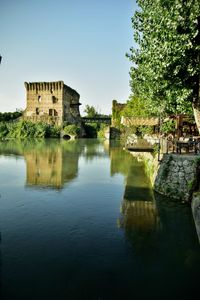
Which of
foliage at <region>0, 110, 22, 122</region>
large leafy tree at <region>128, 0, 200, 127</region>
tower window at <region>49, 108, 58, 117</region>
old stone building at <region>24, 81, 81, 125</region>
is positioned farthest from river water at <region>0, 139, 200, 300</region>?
foliage at <region>0, 110, 22, 122</region>

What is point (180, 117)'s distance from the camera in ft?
55.1

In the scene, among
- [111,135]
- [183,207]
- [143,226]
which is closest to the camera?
[143,226]

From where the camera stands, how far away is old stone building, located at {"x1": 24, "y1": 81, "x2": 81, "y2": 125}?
74.5 m

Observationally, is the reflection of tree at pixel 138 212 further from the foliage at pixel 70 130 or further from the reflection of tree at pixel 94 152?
the foliage at pixel 70 130

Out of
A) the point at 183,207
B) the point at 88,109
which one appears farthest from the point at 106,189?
the point at 88,109

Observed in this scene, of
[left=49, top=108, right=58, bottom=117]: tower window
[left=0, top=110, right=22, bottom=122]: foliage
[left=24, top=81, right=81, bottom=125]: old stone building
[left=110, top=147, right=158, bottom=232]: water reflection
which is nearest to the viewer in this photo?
[left=110, top=147, right=158, bottom=232]: water reflection

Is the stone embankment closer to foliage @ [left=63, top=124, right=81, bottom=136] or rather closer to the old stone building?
foliage @ [left=63, top=124, right=81, bottom=136]

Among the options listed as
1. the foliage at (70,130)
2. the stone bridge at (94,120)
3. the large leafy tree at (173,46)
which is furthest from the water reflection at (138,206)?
the stone bridge at (94,120)

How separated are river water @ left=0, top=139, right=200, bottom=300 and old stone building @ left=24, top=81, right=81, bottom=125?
6257 cm

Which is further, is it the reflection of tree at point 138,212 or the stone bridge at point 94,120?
the stone bridge at point 94,120

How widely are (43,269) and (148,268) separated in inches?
101

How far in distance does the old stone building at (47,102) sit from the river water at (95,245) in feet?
205

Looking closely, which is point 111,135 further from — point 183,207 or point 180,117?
point 183,207

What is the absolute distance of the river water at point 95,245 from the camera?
5.47 metres
